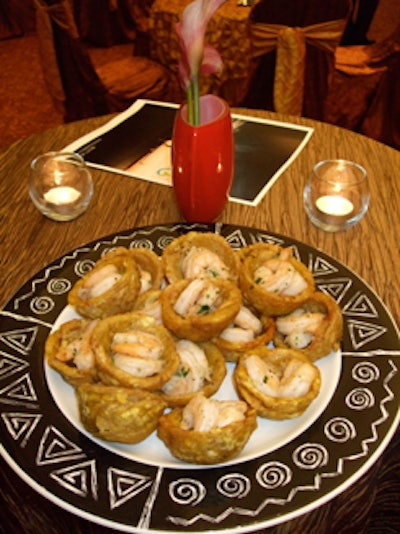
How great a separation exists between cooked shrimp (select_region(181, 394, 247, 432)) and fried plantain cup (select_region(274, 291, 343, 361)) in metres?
0.18

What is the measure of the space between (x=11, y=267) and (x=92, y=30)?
2343mm

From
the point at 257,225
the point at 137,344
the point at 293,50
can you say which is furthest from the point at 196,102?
the point at 293,50

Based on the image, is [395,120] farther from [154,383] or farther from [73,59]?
[154,383]

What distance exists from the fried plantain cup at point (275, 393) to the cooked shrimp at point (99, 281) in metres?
0.27

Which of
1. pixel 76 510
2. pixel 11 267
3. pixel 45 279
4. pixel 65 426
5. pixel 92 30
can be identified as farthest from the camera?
pixel 92 30

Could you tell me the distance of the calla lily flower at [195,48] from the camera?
1068 mm

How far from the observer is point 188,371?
3.14 feet

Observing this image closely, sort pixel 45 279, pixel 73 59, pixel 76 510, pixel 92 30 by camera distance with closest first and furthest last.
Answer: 1. pixel 76 510
2. pixel 45 279
3. pixel 73 59
4. pixel 92 30

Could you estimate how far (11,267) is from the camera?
134cm

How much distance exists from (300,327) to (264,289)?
9 cm

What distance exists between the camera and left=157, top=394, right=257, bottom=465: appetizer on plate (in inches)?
33.9

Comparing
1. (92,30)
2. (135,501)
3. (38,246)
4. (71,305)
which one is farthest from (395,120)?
(135,501)

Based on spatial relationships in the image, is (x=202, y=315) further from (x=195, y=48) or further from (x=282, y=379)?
(x=195, y=48)

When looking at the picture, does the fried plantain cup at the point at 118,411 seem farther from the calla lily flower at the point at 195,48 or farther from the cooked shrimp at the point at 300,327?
the calla lily flower at the point at 195,48
